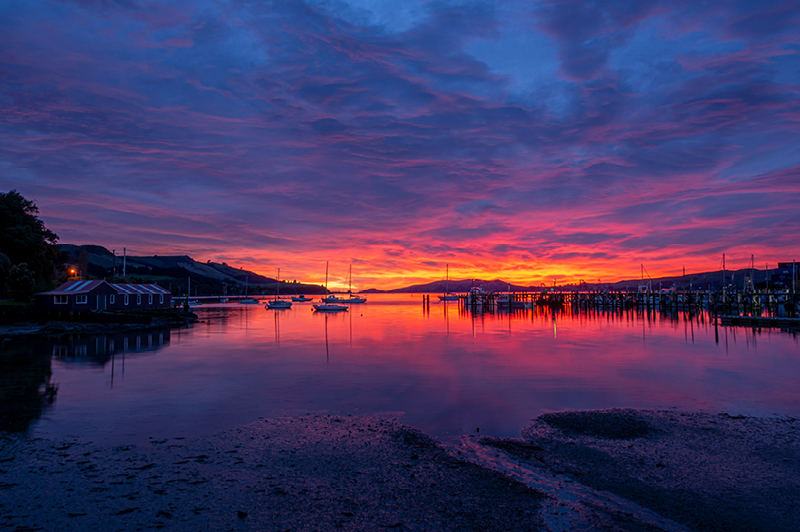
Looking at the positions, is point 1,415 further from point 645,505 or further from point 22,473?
point 645,505

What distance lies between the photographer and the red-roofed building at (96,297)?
55.6 m

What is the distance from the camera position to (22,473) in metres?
10.2

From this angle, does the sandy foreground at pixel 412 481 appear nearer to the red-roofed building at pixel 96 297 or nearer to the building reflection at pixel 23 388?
the building reflection at pixel 23 388

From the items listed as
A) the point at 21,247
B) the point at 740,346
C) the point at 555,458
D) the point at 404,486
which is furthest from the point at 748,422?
the point at 21,247

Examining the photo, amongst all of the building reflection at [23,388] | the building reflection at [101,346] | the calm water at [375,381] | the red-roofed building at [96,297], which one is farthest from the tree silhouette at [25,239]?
the building reflection at [23,388]

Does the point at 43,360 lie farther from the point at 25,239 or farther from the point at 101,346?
the point at 25,239

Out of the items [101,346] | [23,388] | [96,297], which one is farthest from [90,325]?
[23,388]

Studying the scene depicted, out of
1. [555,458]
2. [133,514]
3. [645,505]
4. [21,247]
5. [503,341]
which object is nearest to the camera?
[133,514]

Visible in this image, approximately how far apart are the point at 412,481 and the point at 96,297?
6728 cm

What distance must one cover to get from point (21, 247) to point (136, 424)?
226 feet

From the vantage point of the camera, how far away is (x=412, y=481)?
10039 mm

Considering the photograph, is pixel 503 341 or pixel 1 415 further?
pixel 503 341

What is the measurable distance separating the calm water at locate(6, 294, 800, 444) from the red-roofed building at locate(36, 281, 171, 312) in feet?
72.4

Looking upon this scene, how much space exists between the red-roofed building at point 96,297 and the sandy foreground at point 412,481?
54.5 metres
